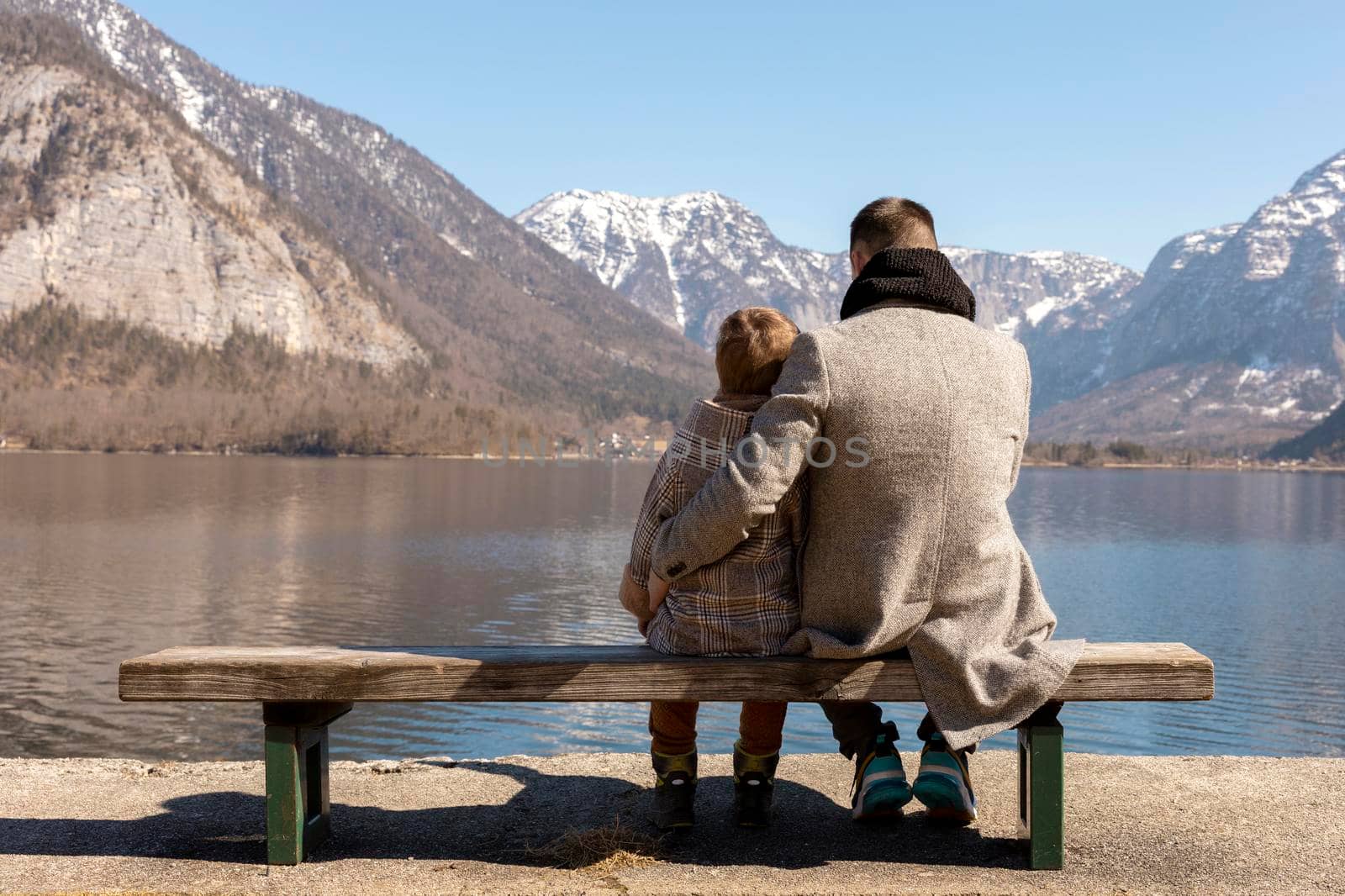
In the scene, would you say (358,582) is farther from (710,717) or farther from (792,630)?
(792,630)

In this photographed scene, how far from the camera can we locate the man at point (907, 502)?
4609 mm

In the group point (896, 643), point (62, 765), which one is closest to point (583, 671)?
point (896, 643)

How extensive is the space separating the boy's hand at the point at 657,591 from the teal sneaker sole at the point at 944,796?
1350 millimetres

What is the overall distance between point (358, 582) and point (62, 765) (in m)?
30.4

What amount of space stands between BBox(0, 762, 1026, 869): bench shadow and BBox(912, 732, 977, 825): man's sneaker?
14 centimetres

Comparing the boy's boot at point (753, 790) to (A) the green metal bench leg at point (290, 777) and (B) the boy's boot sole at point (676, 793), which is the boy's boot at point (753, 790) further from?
(A) the green metal bench leg at point (290, 777)

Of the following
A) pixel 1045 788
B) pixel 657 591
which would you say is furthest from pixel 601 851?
pixel 1045 788

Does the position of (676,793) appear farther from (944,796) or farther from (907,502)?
(907,502)

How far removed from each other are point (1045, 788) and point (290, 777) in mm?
2926

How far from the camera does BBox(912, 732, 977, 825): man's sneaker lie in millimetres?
5199

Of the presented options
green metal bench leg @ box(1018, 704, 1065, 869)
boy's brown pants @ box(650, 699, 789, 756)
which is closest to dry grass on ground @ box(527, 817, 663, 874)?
boy's brown pants @ box(650, 699, 789, 756)

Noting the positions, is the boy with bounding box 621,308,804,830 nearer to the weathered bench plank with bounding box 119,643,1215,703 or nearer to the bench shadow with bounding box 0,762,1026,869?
the weathered bench plank with bounding box 119,643,1215,703

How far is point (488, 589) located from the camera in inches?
1451

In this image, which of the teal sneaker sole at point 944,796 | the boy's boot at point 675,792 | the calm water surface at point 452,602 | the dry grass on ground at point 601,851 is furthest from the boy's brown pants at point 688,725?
the calm water surface at point 452,602
